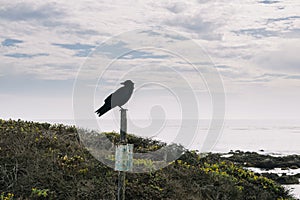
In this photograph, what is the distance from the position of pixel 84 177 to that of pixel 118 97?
133 inches

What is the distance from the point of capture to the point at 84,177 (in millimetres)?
9812

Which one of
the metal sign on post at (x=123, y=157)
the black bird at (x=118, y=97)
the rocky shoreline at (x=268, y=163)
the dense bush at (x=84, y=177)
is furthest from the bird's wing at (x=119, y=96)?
the rocky shoreline at (x=268, y=163)

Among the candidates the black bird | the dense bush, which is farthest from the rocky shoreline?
the black bird

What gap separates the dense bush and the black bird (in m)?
2.69

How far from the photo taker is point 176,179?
10.9 meters

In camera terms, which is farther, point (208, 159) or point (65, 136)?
point (208, 159)

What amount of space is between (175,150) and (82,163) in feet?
14.6

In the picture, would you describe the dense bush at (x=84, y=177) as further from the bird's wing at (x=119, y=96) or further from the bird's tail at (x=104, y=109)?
the bird's wing at (x=119, y=96)

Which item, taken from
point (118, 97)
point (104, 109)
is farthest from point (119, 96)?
point (104, 109)

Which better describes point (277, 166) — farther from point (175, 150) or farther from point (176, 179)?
point (176, 179)

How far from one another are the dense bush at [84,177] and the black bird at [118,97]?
2.69 m

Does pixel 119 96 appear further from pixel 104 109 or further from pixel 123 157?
pixel 123 157

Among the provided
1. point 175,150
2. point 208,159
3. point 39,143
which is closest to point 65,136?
point 39,143

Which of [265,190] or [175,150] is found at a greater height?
[175,150]
